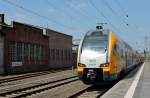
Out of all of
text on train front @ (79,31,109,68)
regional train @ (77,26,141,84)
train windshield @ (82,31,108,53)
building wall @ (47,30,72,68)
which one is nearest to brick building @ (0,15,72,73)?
building wall @ (47,30,72,68)

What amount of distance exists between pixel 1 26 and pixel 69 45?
3457cm

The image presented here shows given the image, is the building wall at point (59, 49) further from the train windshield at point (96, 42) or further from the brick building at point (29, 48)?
the train windshield at point (96, 42)

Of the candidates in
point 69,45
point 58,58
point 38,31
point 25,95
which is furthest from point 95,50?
point 69,45

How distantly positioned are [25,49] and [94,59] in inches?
1142

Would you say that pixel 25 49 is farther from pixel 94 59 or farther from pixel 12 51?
pixel 94 59

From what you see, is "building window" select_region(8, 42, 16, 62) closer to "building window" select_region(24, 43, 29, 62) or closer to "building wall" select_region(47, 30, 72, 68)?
"building window" select_region(24, 43, 29, 62)

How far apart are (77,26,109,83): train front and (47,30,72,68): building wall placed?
39007 millimetres

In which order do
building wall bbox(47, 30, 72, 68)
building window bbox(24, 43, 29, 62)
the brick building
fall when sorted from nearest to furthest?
the brick building < building window bbox(24, 43, 29, 62) < building wall bbox(47, 30, 72, 68)

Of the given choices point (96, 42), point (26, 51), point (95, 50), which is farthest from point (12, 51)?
point (95, 50)

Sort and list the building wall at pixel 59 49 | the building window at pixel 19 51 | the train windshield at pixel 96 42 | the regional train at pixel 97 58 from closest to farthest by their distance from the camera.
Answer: the regional train at pixel 97 58
the train windshield at pixel 96 42
the building window at pixel 19 51
the building wall at pixel 59 49

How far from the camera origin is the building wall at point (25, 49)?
42688mm

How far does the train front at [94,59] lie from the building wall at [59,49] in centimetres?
3901

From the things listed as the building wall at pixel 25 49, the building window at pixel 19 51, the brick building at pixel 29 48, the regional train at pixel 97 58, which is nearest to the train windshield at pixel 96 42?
the regional train at pixel 97 58

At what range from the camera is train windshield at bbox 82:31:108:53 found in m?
20.0
